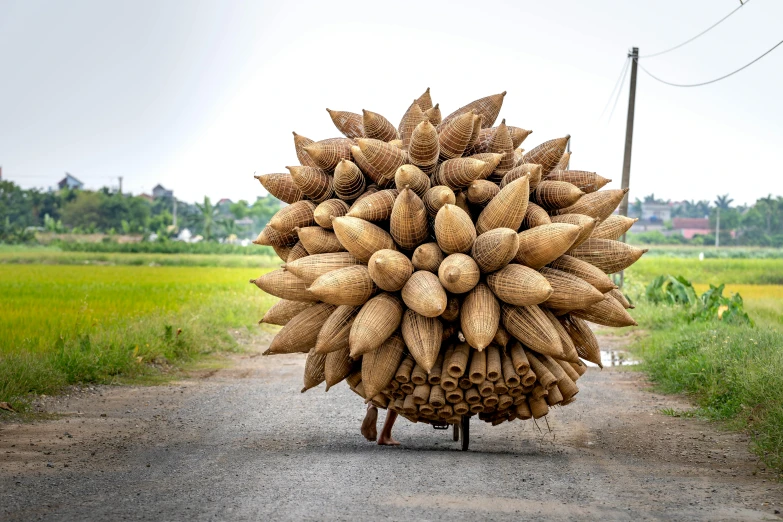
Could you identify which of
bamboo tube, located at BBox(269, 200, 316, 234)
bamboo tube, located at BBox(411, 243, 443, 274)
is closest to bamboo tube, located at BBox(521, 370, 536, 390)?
bamboo tube, located at BBox(411, 243, 443, 274)

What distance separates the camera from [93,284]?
18.6 metres

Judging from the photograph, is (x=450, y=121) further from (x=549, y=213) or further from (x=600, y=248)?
(x=600, y=248)

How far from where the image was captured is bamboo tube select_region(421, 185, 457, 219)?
650 cm

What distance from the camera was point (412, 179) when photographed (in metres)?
6.64

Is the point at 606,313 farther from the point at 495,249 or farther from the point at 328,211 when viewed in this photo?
the point at 328,211

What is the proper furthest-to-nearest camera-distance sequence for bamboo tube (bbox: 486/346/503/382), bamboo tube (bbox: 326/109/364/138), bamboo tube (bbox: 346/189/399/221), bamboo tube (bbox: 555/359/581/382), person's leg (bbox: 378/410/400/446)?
person's leg (bbox: 378/410/400/446) < bamboo tube (bbox: 326/109/364/138) < bamboo tube (bbox: 555/359/581/382) < bamboo tube (bbox: 346/189/399/221) < bamboo tube (bbox: 486/346/503/382)

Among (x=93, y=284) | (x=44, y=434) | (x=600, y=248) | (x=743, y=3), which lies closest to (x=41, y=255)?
(x=93, y=284)

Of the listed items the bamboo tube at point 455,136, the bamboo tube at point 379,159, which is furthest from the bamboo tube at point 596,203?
the bamboo tube at point 379,159

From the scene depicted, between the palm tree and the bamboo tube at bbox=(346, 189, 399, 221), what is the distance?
44684 millimetres

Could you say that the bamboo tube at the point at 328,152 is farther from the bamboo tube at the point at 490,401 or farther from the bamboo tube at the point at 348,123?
the bamboo tube at the point at 490,401

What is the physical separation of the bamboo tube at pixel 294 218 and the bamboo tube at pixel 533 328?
1748 millimetres

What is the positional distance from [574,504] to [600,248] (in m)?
2.17

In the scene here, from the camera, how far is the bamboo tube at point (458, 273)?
621cm

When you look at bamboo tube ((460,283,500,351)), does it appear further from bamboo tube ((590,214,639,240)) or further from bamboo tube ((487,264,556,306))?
bamboo tube ((590,214,639,240))
